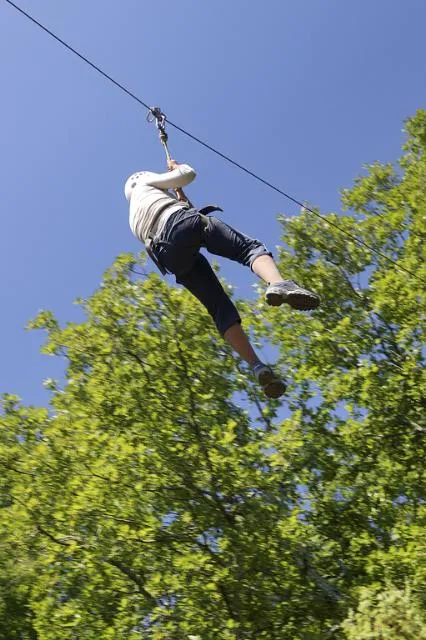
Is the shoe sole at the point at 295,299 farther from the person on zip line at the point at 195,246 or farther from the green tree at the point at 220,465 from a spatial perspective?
the green tree at the point at 220,465

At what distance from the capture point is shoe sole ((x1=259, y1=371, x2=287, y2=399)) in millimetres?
4234

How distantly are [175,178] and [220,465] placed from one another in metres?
6.46

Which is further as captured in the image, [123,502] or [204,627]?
[123,502]

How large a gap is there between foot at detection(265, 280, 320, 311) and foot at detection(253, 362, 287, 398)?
1.60 ft

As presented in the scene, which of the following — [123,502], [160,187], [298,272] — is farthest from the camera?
[298,272]

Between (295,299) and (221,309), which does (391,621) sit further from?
(295,299)

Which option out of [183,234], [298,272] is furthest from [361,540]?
[183,234]

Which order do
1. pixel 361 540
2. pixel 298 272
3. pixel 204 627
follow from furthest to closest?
pixel 298 272 < pixel 361 540 < pixel 204 627

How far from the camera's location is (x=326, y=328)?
46.4 ft

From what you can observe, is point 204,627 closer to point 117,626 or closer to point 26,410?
point 117,626

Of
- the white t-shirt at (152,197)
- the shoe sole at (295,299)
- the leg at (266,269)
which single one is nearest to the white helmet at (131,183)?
the white t-shirt at (152,197)

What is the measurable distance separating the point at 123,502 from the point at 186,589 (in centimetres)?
151

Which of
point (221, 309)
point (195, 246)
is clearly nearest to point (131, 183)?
point (195, 246)

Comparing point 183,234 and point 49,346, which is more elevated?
point 49,346
